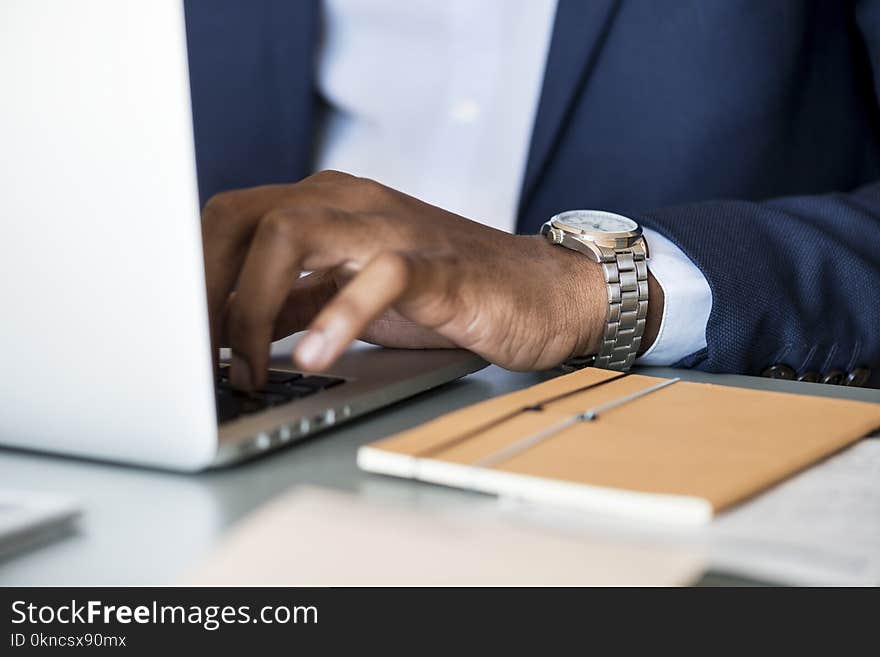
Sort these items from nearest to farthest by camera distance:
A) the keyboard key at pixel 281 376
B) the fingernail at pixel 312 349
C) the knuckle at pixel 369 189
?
1. the fingernail at pixel 312 349
2. the keyboard key at pixel 281 376
3. the knuckle at pixel 369 189

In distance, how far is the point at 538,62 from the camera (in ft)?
4.99

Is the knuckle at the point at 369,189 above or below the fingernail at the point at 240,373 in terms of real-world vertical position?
above

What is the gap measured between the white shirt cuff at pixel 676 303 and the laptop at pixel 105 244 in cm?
41

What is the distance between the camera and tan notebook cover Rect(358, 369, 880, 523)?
18.4 inches

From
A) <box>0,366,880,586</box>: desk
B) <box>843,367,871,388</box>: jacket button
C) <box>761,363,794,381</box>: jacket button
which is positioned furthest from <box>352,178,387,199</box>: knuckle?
<box>843,367,871,388</box>: jacket button

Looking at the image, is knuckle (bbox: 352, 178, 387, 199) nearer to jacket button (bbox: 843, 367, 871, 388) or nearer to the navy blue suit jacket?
jacket button (bbox: 843, 367, 871, 388)

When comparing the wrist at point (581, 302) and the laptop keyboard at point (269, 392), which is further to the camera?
the wrist at point (581, 302)

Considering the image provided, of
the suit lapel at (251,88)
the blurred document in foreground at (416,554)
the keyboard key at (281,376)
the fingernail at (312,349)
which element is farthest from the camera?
the suit lapel at (251,88)

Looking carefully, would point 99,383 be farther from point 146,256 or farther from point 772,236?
point 772,236

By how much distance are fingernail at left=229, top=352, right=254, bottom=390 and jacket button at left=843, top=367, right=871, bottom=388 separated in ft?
1.88

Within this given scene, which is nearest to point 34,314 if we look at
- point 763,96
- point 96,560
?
point 96,560

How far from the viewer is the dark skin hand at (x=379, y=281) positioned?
635 mm

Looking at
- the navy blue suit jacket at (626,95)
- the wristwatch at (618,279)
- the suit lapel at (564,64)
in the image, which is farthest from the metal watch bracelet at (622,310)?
the suit lapel at (564,64)

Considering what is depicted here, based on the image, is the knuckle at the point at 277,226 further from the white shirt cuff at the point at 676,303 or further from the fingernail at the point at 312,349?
the white shirt cuff at the point at 676,303
